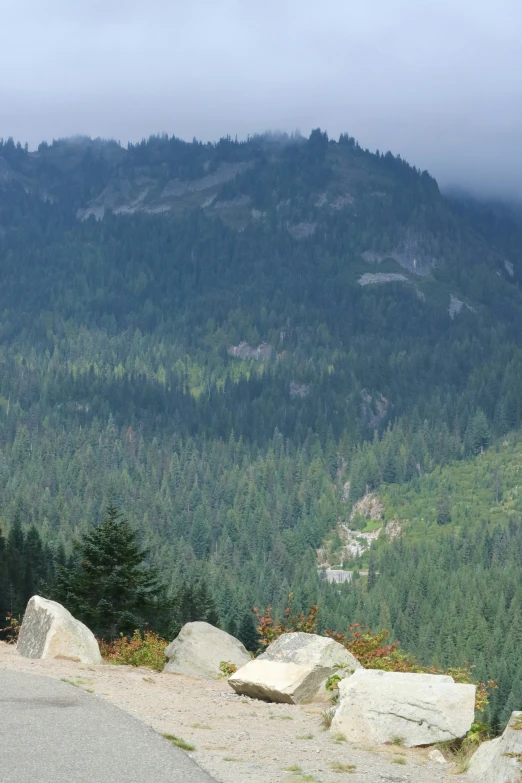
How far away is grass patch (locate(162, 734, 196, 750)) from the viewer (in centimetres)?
2164

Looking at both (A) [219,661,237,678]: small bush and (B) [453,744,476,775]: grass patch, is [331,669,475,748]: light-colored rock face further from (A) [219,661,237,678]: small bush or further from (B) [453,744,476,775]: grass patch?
(A) [219,661,237,678]: small bush

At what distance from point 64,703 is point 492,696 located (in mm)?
155688

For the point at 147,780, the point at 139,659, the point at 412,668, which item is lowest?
the point at 139,659

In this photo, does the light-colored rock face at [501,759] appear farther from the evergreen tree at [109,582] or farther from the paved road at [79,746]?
the evergreen tree at [109,582]

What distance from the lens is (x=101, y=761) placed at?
19188mm

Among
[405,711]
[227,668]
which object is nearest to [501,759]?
[405,711]

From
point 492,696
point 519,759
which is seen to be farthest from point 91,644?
point 492,696

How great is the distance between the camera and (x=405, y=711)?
2359 cm

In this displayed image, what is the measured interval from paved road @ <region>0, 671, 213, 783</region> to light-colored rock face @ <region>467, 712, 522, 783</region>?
17.4 ft

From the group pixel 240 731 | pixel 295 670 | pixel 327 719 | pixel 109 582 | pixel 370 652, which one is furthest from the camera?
pixel 109 582

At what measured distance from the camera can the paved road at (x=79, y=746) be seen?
18.5m

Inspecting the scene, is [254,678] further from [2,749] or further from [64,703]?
[2,749]

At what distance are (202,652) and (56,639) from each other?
6.30m

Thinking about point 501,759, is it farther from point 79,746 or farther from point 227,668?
point 227,668
